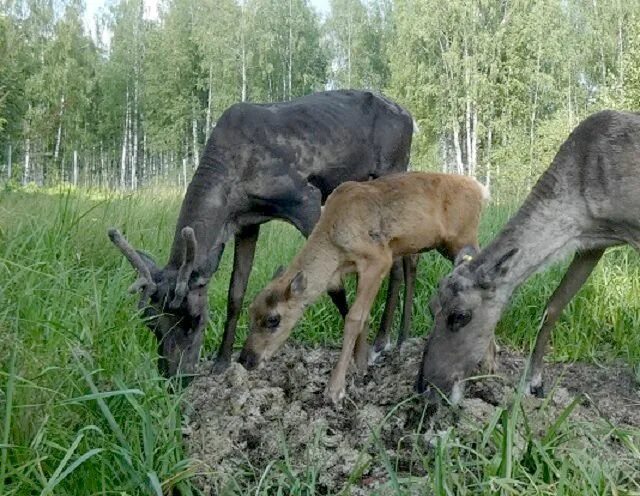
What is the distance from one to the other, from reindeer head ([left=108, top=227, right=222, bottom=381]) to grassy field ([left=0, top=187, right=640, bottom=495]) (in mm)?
133

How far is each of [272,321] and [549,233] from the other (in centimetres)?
194

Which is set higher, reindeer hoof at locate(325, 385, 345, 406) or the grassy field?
the grassy field

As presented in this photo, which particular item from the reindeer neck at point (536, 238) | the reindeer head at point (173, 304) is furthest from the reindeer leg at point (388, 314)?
the reindeer head at point (173, 304)

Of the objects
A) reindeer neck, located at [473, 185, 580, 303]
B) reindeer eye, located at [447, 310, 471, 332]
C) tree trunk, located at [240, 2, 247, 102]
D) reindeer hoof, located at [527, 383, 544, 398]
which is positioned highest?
tree trunk, located at [240, 2, 247, 102]

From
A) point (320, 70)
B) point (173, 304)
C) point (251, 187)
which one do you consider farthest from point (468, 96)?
point (173, 304)

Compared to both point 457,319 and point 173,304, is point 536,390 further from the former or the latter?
point 173,304

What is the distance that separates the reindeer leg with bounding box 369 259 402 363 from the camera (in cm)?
615

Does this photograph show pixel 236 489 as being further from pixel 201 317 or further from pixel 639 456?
pixel 201 317

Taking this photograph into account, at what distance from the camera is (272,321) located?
5281 mm

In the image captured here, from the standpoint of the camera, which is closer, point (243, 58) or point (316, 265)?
point (316, 265)

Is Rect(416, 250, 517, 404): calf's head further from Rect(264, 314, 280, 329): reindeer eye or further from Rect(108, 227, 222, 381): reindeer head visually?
Rect(108, 227, 222, 381): reindeer head

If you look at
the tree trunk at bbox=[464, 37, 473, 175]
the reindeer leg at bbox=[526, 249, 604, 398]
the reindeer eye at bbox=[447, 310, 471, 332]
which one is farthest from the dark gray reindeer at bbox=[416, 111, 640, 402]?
the tree trunk at bbox=[464, 37, 473, 175]

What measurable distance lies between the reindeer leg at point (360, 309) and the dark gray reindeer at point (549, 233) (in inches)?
21.7

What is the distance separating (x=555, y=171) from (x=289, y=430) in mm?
2570
